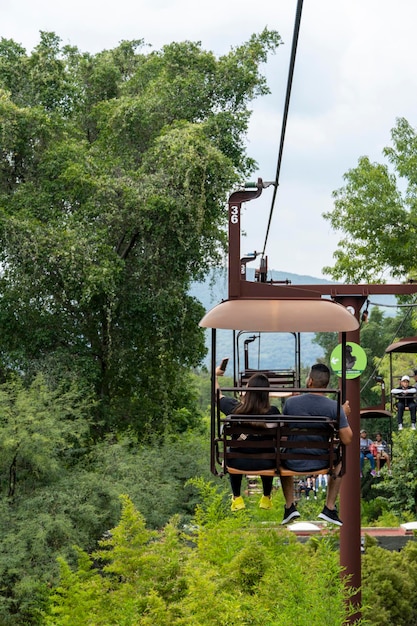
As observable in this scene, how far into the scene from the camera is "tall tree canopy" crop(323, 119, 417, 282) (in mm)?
31922

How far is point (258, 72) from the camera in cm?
2834

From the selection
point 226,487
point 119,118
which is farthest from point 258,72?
point 226,487

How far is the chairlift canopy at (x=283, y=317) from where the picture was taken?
7617 millimetres

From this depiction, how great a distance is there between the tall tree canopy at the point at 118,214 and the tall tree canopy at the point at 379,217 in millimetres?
5083

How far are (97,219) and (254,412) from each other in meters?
18.8

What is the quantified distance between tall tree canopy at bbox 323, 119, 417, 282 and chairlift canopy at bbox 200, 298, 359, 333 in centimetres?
2438

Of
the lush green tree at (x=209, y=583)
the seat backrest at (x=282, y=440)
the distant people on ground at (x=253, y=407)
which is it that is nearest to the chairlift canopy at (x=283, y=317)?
the distant people on ground at (x=253, y=407)

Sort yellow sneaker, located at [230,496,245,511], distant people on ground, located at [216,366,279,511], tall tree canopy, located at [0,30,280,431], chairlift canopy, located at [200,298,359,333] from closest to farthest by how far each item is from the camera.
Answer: chairlift canopy, located at [200,298,359,333] → distant people on ground, located at [216,366,279,511] → yellow sneaker, located at [230,496,245,511] → tall tree canopy, located at [0,30,280,431]

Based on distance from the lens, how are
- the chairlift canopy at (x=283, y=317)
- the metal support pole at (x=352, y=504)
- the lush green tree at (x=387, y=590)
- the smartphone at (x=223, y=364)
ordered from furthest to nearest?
the lush green tree at (x=387, y=590)
the metal support pole at (x=352, y=504)
the smartphone at (x=223, y=364)
the chairlift canopy at (x=283, y=317)

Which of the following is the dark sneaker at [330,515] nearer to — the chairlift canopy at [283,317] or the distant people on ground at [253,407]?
the distant people on ground at [253,407]

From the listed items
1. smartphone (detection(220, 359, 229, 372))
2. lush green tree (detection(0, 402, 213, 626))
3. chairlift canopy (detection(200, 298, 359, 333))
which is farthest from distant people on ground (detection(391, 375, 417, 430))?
chairlift canopy (detection(200, 298, 359, 333))

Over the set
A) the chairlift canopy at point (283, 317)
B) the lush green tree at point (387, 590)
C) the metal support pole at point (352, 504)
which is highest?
the chairlift canopy at point (283, 317)

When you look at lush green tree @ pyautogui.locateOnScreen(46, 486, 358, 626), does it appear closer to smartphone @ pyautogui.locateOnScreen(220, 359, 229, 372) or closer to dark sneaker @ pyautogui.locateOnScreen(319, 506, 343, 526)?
dark sneaker @ pyautogui.locateOnScreen(319, 506, 343, 526)

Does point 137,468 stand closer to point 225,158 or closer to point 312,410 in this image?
point 225,158
